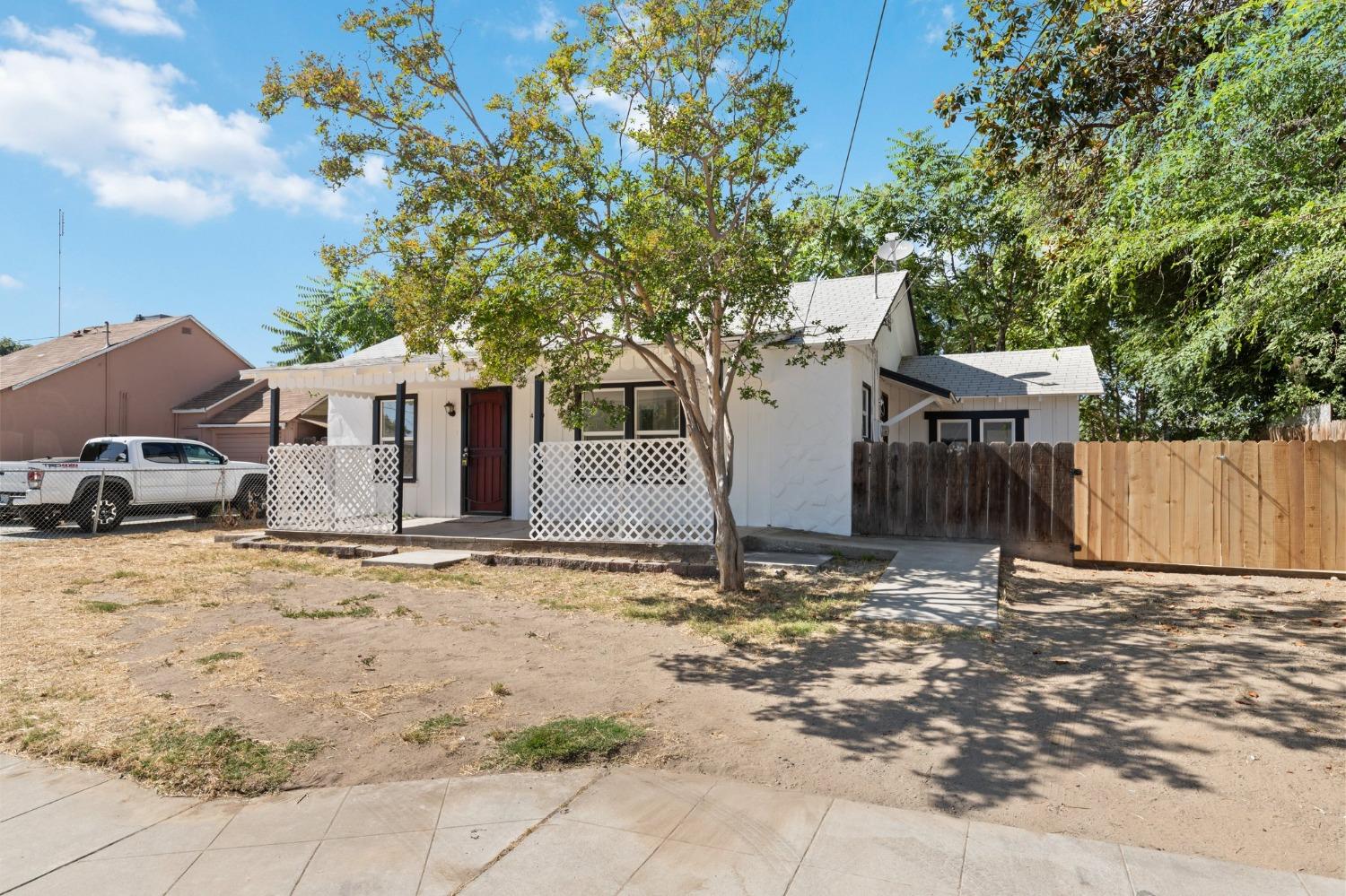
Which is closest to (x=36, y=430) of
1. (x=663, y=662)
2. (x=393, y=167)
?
(x=393, y=167)

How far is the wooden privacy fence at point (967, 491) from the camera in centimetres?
1020

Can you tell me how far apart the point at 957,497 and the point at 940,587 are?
11.0 ft

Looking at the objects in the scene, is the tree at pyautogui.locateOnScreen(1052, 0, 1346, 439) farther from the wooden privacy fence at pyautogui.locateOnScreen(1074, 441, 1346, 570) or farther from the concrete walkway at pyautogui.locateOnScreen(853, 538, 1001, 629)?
the concrete walkway at pyautogui.locateOnScreen(853, 538, 1001, 629)

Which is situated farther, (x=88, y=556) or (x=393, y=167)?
(x=88, y=556)

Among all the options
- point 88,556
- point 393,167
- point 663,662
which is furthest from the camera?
point 88,556

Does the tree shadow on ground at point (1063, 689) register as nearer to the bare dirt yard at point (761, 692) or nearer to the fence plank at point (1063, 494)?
the bare dirt yard at point (761, 692)

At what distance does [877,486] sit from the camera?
36.8ft

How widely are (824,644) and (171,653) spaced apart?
4.86 meters

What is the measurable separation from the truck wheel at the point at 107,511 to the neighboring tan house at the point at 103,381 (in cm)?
1074

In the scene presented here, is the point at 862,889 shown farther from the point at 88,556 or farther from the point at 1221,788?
the point at 88,556

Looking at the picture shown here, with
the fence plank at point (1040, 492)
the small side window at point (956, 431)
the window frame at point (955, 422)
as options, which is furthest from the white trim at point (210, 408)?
the fence plank at point (1040, 492)

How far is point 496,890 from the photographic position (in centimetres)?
Result: 261

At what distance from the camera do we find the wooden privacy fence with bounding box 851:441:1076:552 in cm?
1020

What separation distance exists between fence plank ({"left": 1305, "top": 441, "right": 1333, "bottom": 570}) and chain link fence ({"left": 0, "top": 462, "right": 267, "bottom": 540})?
16129 millimetres
